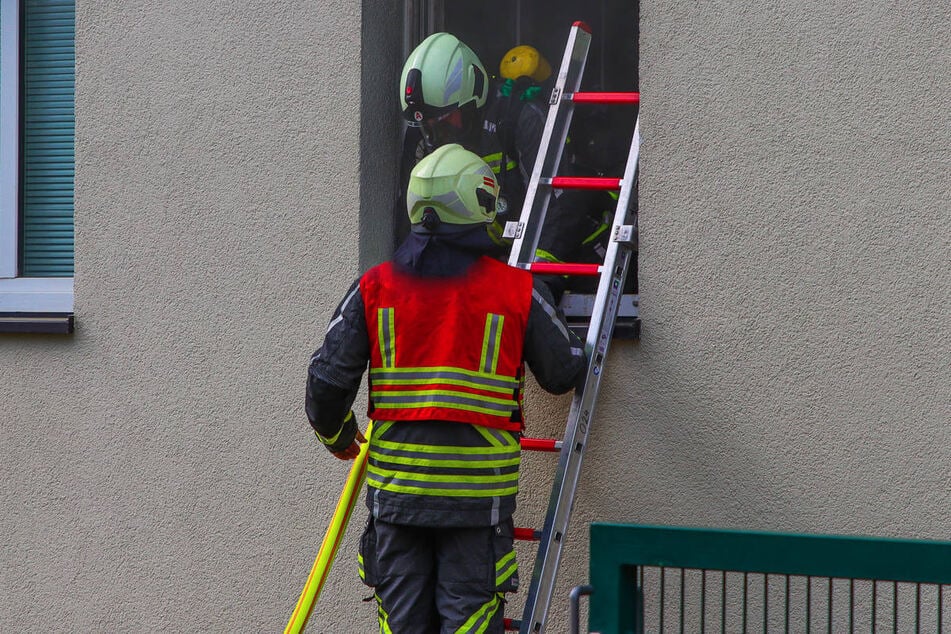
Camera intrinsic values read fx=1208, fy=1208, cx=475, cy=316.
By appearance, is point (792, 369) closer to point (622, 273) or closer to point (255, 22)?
point (622, 273)

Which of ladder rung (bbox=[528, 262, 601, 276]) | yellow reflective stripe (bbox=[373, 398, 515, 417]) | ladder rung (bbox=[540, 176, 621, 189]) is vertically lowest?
yellow reflective stripe (bbox=[373, 398, 515, 417])

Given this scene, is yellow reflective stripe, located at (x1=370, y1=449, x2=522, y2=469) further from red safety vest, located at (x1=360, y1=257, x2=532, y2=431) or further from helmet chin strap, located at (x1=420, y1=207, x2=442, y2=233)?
helmet chin strap, located at (x1=420, y1=207, x2=442, y2=233)

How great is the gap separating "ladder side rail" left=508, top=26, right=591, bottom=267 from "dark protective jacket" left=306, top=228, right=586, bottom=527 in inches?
24.2

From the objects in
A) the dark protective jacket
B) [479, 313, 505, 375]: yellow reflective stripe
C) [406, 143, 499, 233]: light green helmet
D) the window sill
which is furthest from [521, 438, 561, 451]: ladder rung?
the window sill

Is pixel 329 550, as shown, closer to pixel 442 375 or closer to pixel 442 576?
pixel 442 576

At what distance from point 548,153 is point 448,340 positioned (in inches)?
45.4

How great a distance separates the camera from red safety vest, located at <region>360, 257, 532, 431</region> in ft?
11.2

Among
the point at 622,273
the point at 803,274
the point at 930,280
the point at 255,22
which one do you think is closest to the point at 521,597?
the point at 622,273

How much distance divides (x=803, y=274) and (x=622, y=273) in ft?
1.91

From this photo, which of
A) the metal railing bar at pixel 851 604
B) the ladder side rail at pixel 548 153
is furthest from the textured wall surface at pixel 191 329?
the metal railing bar at pixel 851 604

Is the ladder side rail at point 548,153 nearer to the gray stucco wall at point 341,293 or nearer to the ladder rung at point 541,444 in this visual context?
the gray stucco wall at point 341,293

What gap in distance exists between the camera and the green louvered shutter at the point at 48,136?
Result: 17.1 ft

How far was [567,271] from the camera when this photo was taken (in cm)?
401

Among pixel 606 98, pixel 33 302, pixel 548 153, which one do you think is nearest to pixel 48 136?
pixel 33 302
